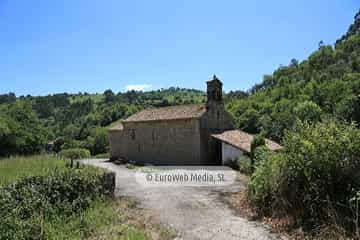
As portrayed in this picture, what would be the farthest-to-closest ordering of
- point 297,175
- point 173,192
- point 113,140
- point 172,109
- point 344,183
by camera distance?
1. point 113,140
2. point 172,109
3. point 173,192
4. point 297,175
5. point 344,183

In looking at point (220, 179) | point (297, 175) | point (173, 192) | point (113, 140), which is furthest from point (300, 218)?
point (113, 140)

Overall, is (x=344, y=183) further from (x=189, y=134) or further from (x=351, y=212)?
(x=189, y=134)

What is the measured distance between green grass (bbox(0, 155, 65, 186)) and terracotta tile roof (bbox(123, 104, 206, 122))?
1842 cm

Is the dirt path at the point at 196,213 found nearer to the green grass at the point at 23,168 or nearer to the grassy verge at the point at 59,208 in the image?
the grassy verge at the point at 59,208

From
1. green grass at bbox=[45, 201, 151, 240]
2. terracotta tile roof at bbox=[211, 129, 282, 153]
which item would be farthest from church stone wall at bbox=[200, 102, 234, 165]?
green grass at bbox=[45, 201, 151, 240]

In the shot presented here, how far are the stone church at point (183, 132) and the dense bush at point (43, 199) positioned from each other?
17868 mm

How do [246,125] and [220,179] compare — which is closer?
[220,179]

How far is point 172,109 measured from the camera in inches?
1264

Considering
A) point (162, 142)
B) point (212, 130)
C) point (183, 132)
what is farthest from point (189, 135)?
point (162, 142)

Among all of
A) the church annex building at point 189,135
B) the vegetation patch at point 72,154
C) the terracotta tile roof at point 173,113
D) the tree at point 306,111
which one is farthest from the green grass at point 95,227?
the tree at point 306,111

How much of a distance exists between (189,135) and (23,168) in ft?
64.9

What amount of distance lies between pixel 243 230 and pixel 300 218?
Result: 173 cm

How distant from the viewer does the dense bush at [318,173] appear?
27.1 feet

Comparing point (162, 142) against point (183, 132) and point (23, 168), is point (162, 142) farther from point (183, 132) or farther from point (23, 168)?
point (23, 168)
